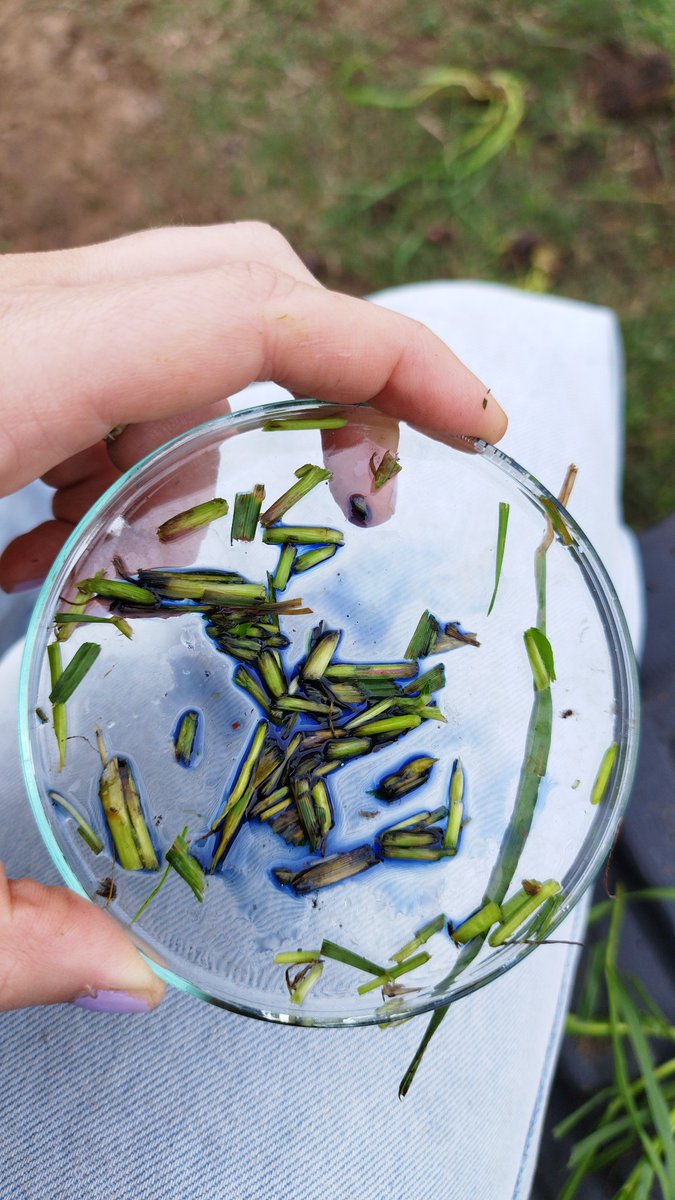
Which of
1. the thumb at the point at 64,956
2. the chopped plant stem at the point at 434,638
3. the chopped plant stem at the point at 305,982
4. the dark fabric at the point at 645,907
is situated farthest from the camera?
the dark fabric at the point at 645,907

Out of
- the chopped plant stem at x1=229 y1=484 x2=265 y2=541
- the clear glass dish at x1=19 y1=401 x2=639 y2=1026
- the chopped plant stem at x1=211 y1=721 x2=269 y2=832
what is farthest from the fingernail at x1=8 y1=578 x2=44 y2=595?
the chopped plant stem at x1=211 y1=721 x2=269 y2=832

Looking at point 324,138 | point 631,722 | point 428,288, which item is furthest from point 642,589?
point 324,138

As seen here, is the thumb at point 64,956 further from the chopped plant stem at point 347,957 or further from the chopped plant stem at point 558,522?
the chopped plant stem at point 558,522

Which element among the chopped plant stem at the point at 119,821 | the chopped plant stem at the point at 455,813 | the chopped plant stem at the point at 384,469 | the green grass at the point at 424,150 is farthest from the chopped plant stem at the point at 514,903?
the green grass at the point at 424,150

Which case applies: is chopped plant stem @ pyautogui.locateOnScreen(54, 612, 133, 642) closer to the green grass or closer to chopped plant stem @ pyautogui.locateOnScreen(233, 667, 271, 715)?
chopped plant stem @ pyautogui.locateOnScreen(233, 667, 271, 715)

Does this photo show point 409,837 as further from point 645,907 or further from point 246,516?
point 645,907

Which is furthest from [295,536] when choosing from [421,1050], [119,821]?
[421,1050]

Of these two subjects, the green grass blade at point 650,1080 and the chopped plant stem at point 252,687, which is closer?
the chopped plant stem at point 252,687
